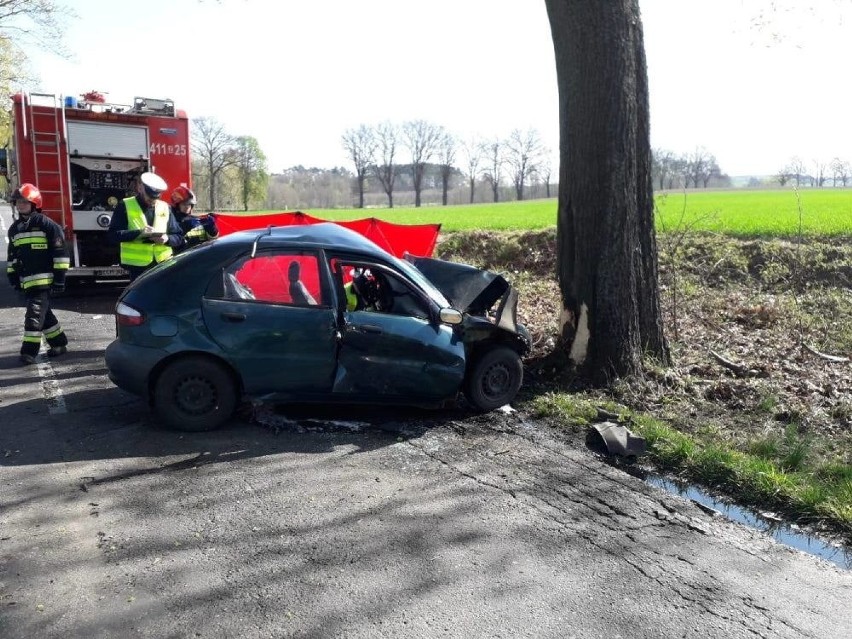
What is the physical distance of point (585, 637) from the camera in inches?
127

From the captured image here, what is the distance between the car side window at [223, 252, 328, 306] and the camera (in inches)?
232

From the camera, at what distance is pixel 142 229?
25.0 ft

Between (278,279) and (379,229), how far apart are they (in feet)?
19.8

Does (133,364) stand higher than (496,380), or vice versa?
(133,364)

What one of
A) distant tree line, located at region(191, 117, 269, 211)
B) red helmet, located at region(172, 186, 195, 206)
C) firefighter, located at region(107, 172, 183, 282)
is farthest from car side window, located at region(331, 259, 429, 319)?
distant tree line, located at region(191, 117, 269, 211)

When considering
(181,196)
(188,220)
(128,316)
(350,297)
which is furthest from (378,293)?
(181,196)

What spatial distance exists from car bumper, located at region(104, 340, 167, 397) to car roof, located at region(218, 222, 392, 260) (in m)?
1.09

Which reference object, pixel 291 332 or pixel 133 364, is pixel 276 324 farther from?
pixel 133 364

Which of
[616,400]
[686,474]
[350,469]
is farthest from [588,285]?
[350,469]

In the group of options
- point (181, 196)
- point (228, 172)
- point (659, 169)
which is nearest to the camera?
point (181, 196)

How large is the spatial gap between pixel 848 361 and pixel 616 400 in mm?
3150

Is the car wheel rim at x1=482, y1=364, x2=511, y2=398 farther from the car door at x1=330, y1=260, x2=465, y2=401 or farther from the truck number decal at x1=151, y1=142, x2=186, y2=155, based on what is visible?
the truck number decal at x1=151, y1=142, x2=186, y2=155

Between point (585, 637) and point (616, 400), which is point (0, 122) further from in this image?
point (585, 637)

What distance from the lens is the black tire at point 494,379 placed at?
21.4 ft
